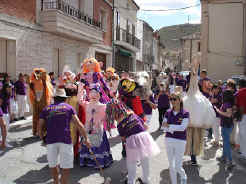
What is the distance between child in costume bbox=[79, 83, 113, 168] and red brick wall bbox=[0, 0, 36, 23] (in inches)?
269

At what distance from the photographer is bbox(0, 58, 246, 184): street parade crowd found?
3.87 meters

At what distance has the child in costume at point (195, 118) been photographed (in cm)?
519

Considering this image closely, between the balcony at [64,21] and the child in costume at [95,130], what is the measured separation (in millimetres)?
7947

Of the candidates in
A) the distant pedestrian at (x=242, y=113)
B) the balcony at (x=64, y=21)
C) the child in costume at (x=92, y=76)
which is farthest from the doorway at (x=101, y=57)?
the distant pedestrian at (x=242, y=113)

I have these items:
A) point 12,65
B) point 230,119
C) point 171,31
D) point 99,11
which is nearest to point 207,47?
point 99,11

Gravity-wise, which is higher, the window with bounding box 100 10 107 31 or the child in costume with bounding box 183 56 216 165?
the window with bounding box 100 10 107 31

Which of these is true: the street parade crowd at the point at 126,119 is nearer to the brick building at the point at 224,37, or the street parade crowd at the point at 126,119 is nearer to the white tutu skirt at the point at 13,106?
the white tutu skirt at the point at 13,106

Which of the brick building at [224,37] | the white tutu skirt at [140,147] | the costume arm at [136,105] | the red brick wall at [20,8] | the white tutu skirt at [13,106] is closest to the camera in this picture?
the white tutu skirt at [140,147]

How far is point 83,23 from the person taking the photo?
14750 millimetres

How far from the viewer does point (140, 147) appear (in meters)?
3.99

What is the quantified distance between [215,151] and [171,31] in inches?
3793

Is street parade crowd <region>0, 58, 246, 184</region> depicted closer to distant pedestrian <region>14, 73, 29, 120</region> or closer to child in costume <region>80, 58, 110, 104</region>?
child in costume <region>80, 58, 110, 104</region>

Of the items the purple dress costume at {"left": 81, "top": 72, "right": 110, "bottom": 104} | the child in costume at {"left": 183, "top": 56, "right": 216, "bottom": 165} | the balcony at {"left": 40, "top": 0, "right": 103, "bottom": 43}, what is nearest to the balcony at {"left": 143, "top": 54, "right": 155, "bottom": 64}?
the balcony at {"left": 40, "top": 0, "right": 103, "bottom": 43}

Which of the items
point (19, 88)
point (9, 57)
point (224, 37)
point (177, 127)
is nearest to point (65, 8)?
point (9, 57)
